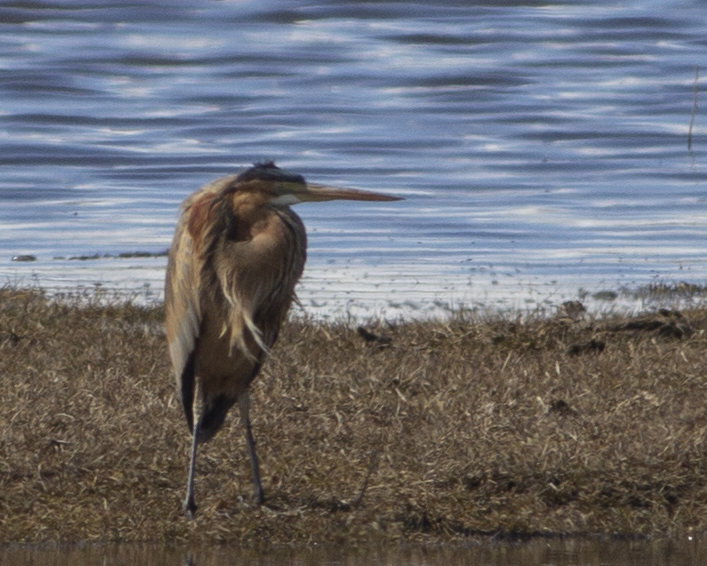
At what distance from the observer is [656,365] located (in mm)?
7094

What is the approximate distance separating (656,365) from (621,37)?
17.2m

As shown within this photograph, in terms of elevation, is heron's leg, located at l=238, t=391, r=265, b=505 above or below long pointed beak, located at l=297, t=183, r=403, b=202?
below

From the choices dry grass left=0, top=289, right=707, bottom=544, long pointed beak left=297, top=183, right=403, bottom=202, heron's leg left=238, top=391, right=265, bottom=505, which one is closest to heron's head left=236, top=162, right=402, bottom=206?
long pointed beak left=297, top=183, right=403, bottom=202

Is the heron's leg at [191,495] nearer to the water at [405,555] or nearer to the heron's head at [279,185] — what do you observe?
the water at [405,555]

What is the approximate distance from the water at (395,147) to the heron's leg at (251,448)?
115 inches

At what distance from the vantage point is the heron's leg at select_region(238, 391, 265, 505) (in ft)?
18.0

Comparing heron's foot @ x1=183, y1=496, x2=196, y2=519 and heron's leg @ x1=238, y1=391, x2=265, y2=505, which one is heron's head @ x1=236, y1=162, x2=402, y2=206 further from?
heron's foot @ x1=183, y1=496, x2=196, y2=519

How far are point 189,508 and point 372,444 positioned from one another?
894 mm

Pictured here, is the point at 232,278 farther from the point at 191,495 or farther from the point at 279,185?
the point at 191,495

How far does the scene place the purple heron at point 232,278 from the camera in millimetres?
5695

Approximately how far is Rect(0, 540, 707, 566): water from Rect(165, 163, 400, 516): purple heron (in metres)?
0.44

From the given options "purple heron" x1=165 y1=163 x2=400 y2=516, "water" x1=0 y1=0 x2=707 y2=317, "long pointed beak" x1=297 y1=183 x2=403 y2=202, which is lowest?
"water" x1=0 y1=0 x2=707 y2=317

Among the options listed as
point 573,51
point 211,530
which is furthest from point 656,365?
point 573,51

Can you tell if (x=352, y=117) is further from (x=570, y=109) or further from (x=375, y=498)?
(x=375, y=498)
